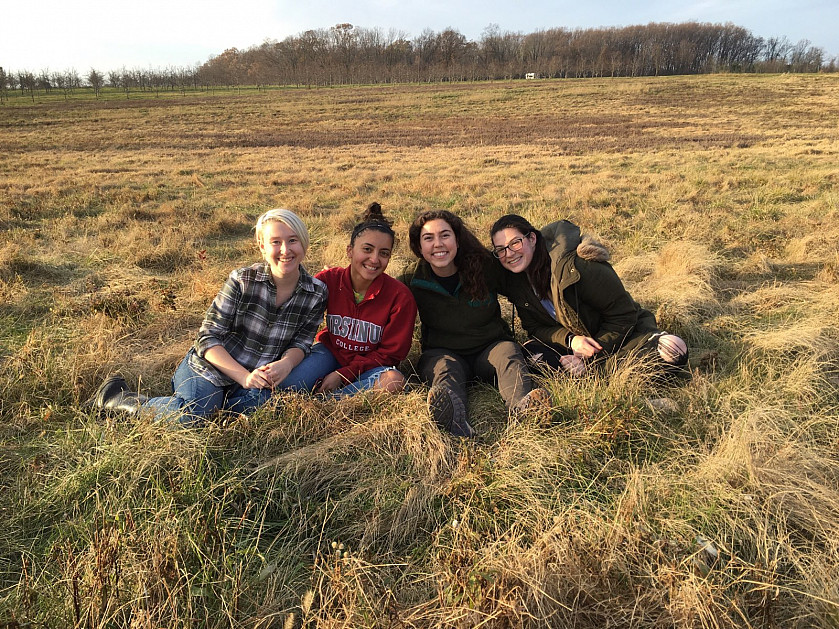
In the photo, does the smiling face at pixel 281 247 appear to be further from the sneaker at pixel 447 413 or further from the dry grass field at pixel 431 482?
the sneaker at pixel 447 413

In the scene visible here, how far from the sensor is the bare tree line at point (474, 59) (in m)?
77.9

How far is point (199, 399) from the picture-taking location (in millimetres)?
2734

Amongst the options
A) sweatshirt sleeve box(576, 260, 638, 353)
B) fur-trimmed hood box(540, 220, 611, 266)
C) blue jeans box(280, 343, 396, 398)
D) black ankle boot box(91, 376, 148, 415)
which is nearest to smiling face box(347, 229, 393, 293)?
blue jeans box(280, 343, 396, 398)

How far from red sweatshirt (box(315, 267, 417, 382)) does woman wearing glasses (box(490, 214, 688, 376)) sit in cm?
75

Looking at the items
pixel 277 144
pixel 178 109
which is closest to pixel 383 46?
pixel 178 109

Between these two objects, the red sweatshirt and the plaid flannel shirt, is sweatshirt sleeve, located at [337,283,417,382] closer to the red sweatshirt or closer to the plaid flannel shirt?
the red sweatshirt

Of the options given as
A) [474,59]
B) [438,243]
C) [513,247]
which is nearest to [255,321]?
Answer: [438,243]

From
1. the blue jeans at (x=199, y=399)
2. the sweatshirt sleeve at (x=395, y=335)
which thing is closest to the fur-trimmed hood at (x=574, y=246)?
the sweatshirt sleeve at (x=395, y=335)

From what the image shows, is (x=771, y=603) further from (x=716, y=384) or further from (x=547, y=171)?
(x=547, y=171)

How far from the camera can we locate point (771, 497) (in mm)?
1937

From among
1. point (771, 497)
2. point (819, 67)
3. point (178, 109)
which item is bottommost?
point (771, 497)

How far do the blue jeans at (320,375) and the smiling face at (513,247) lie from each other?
1.05 meters

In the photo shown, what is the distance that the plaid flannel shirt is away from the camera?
292 cm

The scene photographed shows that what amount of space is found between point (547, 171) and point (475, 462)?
12722 millimetres
